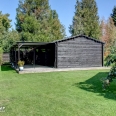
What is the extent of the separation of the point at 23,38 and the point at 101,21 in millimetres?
15101

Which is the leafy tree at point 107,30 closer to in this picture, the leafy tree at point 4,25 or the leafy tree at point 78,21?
the leafy tree at point 78,21

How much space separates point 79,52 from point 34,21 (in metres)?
16.5

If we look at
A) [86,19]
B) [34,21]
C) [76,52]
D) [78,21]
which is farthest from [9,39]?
[76,52]

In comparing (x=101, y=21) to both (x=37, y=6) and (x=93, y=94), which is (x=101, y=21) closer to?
(x=37, y=6)

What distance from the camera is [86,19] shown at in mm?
35781

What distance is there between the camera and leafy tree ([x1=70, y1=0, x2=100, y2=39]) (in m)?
34.9

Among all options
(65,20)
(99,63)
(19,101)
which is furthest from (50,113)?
(65,20)

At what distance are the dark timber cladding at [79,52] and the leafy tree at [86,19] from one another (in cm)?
1673

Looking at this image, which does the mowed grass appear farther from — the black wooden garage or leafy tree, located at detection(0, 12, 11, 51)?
leafy tree, located at detection(0, 12, 11, 51)

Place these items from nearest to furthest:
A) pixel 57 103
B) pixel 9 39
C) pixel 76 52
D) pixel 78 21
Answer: pixel 57 103, pixel 76 52, pixel 9 39, pixel 78 21

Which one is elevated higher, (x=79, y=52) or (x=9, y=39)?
(x=9, y=39)

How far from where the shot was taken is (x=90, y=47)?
18031mm

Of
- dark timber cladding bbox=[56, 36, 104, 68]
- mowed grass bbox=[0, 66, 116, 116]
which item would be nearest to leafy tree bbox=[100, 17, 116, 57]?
dark timber cladding bbox=[56, 36, 104, 68]

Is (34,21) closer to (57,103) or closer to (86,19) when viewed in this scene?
(86,19)
